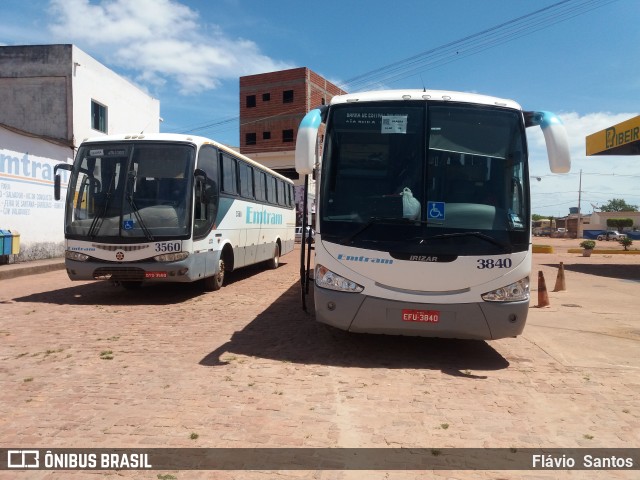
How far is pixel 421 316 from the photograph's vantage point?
17.8 feet

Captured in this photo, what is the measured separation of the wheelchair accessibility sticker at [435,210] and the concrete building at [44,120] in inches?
536

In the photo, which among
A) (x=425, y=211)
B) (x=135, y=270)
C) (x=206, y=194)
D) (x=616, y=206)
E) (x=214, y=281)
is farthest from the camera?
(x=616, y=206)

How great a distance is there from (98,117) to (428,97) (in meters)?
18.8

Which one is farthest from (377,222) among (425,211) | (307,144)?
(307,144)

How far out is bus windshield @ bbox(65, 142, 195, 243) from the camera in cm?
889

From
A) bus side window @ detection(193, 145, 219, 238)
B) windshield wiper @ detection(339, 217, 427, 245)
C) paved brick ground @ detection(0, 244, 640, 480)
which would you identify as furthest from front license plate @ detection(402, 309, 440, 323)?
bus side window @ detection(193, 145, 219, 238)

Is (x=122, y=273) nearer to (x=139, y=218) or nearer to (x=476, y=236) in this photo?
(x=139, y=218)

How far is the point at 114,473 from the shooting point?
3.18 metres

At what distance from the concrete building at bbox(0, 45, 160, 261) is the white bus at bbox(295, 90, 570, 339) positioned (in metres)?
12.7

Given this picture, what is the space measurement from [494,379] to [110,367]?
413 cm

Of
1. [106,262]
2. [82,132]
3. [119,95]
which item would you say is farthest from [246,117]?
[106,262]

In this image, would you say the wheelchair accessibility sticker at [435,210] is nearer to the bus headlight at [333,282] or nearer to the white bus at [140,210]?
the bus headlight at [333,282]

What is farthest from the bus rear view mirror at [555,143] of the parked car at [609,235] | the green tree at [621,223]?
the green tree at [621,223]

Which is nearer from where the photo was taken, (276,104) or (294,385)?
(294,385)
